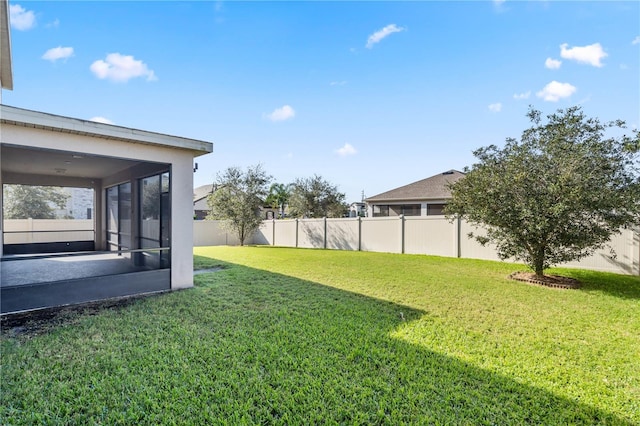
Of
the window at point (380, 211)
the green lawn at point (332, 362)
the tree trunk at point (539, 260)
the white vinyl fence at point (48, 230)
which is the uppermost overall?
the window at point (380, 211)

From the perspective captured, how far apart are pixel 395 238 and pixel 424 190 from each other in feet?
23.4

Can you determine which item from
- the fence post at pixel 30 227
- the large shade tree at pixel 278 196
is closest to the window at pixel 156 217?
the fence post at pixel 30 227

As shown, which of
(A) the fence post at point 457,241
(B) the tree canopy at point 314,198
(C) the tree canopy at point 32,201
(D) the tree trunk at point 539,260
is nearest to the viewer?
(D) the tree trunk at point 539,260

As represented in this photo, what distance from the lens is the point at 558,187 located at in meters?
6.57

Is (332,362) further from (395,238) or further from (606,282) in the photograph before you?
(395,238)

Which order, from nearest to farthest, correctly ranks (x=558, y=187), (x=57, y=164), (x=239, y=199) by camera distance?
(x=558, y=187)
(x=57, y=164)
(x=239, y=199)

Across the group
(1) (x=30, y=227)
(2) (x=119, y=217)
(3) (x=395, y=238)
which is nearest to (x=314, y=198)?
(3) (x=395, y=238)

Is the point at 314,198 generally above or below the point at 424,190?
below

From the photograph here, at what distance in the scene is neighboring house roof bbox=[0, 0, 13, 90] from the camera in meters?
5.42

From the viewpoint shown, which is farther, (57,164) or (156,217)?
(57,164)

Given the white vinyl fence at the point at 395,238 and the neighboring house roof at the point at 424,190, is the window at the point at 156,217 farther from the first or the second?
the neighboring house roof at the point at 424,190

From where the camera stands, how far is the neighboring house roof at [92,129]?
173 inches

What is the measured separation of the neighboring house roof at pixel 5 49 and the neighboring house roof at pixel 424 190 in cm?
1760

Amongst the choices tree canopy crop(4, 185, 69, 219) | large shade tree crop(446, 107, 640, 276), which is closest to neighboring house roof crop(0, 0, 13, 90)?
tree canopy crop(4, 185, 69, 219)
